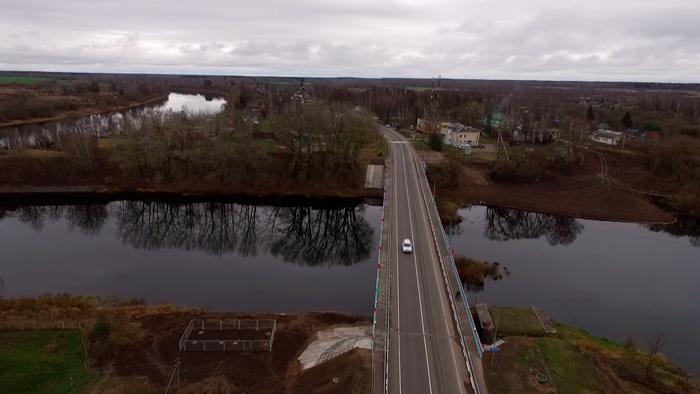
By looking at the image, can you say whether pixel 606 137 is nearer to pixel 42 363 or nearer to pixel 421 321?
pixel 421 321

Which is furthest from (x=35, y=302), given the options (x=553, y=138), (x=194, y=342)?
(x=553, y=138)

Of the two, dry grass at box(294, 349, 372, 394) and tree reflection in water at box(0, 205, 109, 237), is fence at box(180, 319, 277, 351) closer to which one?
dry grass at box(294, 349, 372, 394)

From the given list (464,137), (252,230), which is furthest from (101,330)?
(464,137)

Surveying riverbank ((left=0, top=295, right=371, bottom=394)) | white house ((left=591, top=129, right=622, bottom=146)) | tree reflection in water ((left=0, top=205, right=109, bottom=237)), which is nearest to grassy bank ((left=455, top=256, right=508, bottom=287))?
riverbank ((left=0, top=295, right=371, bottom=394))

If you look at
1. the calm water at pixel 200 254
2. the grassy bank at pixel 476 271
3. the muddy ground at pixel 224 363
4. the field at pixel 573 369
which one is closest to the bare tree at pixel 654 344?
the field at pixel 573 369

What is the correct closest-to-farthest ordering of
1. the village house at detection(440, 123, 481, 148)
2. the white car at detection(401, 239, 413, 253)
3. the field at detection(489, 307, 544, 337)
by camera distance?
the field at detection(489, 307, 544, 337)
the white car at detection(401, 239, 413, 253)
the village house at detection(440, 123, 481, 148)

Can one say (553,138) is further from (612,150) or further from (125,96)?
(125,96)
